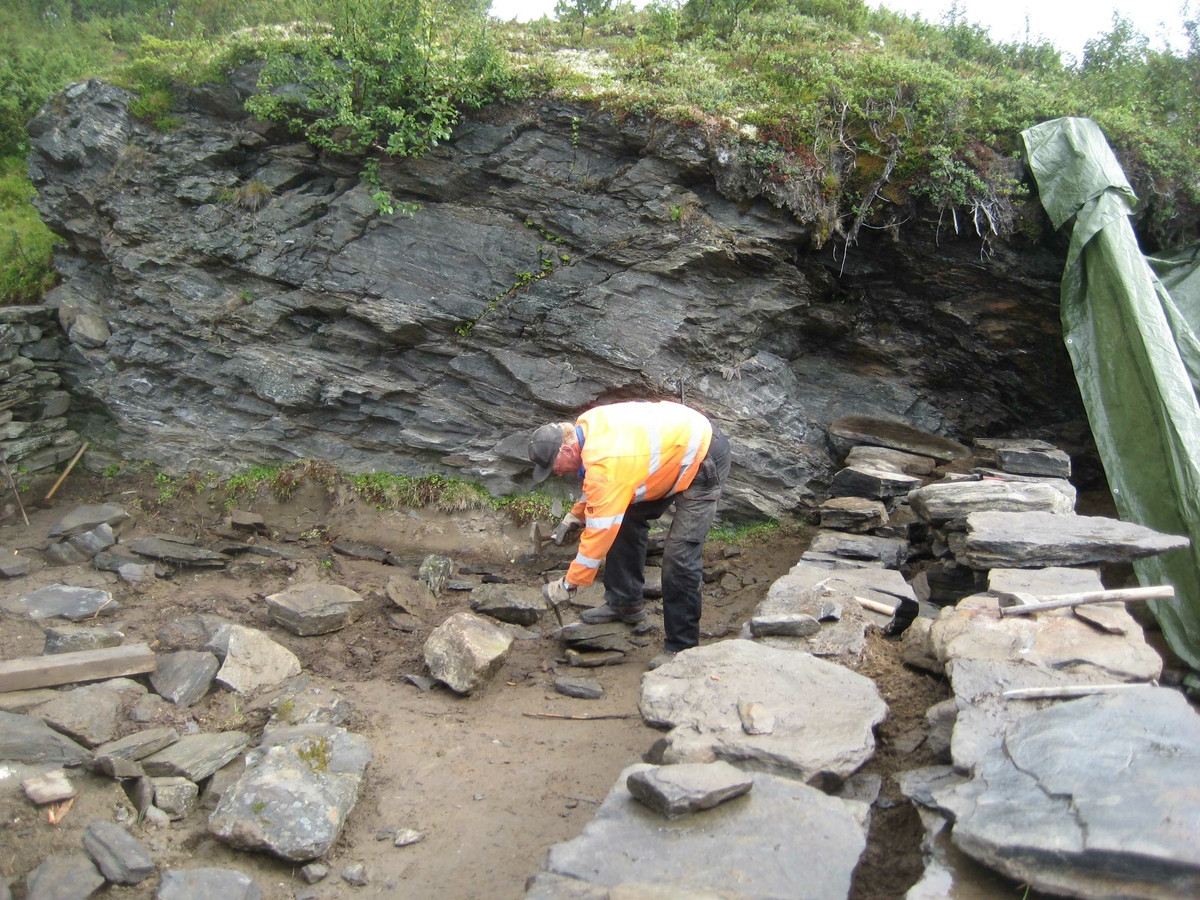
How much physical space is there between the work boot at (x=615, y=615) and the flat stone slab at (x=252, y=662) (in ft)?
6.23

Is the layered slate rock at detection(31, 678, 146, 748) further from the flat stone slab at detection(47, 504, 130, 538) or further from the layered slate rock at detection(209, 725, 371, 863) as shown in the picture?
the flat stone slab at detection(47, 504, 130, 538)

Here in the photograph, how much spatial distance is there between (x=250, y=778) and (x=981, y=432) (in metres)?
6.86

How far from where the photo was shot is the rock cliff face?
7035 mm

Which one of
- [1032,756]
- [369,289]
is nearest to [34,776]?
[1032,756]

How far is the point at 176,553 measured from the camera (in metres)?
6.21

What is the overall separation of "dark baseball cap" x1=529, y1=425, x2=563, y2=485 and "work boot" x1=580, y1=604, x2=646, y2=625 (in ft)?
4.56

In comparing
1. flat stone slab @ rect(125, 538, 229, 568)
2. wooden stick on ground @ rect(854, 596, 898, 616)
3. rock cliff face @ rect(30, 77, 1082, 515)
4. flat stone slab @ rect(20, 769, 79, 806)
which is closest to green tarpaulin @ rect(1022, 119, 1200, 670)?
rock cliff face @ rect(30, 77, 1082, 515)

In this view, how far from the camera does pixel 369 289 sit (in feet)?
23.6

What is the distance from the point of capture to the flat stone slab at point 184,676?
4.38 m

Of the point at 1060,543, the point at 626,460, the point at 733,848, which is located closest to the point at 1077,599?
the point at 1060,543

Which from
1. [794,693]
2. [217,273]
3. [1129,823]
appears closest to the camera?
[1129,823]

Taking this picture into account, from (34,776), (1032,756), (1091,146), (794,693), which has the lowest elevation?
(34,776)

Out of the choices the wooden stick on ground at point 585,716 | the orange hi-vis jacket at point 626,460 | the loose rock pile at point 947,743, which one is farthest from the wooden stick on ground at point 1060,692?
the orange hi-vis jacket at point 626,460

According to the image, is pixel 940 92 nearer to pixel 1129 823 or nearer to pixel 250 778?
pixel 1129 823
